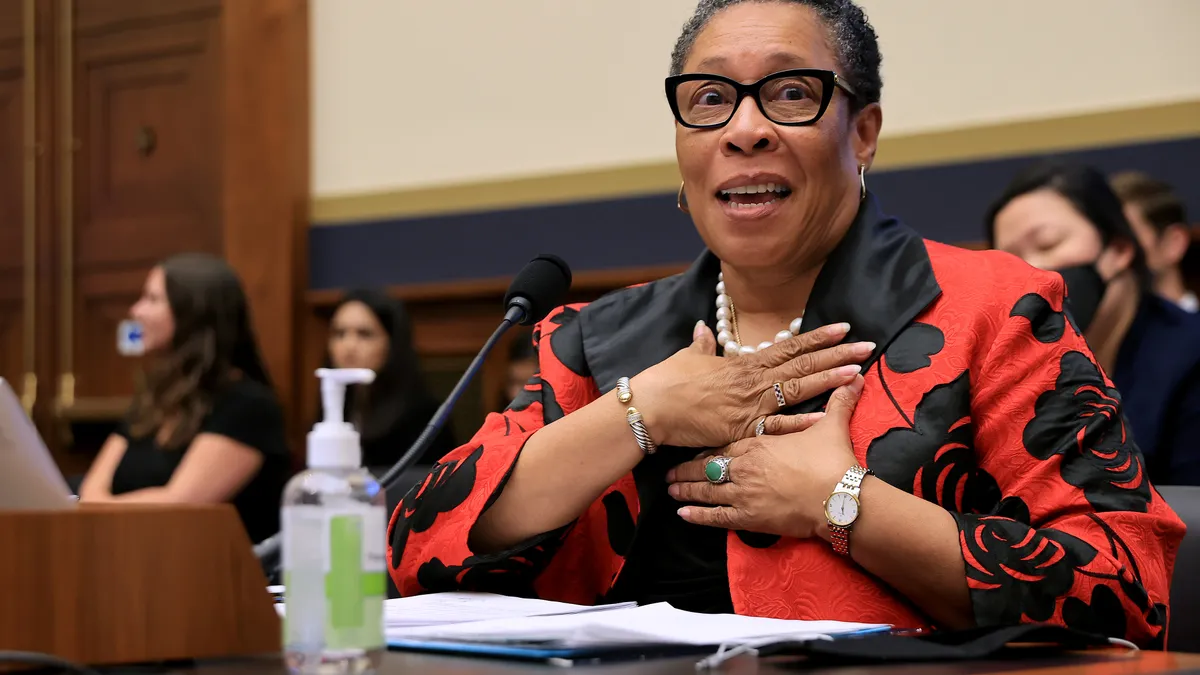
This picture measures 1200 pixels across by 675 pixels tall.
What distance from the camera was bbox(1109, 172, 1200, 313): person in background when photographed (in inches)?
128

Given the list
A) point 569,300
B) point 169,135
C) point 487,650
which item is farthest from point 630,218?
point 487,650

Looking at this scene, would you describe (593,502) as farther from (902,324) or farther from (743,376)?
(902,324)

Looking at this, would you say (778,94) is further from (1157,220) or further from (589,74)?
(589,74)

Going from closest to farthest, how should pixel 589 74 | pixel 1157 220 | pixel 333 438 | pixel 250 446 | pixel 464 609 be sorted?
pixel 333 438, pixel 464 609, pixel 1157 220, pixel 250 446, pixel 589 74

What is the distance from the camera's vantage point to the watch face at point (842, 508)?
4.33ft

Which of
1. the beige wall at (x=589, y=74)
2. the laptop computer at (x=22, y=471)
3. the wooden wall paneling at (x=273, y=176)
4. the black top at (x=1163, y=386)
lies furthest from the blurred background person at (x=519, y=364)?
the laptop computer at (x=22, y=471)

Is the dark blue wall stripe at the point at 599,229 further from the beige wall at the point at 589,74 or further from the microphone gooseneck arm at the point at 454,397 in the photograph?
the microphone gooseneck arm at the point at 454,397

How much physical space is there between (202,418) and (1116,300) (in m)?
2.19

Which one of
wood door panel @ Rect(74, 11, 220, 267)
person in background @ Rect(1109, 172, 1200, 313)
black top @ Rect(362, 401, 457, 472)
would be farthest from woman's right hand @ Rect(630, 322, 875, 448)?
wood door panel @ Rect(74, 11, 220, 267)

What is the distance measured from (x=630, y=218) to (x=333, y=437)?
3.46m

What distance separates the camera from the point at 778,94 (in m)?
1.56

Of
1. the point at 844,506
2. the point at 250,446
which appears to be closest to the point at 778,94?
the point at 844,506

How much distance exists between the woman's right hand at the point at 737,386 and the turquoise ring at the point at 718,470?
23 mm

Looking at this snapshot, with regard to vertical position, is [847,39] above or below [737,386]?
above
